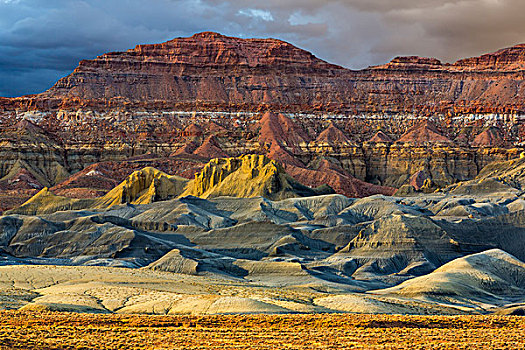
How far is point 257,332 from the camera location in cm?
4294

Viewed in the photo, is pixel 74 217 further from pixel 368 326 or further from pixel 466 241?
pixel 368 326

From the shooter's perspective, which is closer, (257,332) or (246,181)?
(257,332)

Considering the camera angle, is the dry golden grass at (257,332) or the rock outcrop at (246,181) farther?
the rock outcrop at (246,181)

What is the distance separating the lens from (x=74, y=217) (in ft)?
456

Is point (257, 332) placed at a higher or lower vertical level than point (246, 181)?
lower

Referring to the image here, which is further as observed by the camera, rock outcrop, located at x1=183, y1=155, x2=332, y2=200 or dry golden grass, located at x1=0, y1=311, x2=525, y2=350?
rock outcrop, located at x1=183, y1=155, x2=332, y2=200

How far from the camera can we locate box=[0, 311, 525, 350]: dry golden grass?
37.5 metres

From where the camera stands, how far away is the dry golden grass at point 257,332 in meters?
37.5

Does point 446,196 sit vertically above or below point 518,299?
above

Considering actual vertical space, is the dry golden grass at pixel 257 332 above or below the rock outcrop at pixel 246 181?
below

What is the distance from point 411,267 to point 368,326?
2320 inches

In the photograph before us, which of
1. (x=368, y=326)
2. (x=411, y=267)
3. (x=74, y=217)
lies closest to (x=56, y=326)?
(x=368, y=326)

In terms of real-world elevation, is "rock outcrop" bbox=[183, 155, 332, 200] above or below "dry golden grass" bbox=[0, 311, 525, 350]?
above

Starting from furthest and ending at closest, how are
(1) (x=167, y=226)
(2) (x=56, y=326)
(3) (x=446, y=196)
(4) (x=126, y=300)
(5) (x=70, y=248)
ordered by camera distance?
(3) (x=446, y=196) < (1) (x=167, y=226) < (5) (x=70, y=248) < (4) (x=126, y=300) < (2) (x=56, y=326)
